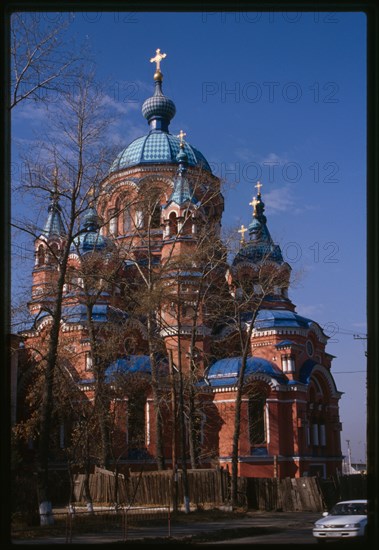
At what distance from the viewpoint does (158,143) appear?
116 ft

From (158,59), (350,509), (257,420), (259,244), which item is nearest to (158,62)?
(158,59)

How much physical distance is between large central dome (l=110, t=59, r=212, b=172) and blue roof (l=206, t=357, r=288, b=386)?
992 centimetres

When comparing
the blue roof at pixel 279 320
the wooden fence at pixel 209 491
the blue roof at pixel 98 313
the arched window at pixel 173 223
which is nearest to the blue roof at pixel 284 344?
the blue roof at pixel 279 320

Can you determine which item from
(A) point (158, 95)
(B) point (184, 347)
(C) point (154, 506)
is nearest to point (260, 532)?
(C) point (154, 506)

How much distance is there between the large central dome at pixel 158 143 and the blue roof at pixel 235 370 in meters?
9.92

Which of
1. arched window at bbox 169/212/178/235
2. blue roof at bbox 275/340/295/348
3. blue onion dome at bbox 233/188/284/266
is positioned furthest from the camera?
blue onion dome at bbox 233/188/284/266

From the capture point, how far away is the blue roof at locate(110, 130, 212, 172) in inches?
1350

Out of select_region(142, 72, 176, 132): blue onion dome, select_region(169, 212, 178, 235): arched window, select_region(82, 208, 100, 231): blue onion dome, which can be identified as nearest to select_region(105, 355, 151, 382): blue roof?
select_region(169, 212, 178, 235): arched window

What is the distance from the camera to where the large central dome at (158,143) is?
3438 centimetres

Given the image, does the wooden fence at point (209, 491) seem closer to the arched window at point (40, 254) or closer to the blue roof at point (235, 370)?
the blue roof at point (235, 370)

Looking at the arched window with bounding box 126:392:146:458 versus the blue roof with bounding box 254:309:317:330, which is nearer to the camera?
the arched window with bounding box 126:392:146:458

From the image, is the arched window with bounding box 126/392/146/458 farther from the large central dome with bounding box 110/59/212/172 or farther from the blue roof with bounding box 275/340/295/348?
the large central dome with bounding box 110/59/212/172
